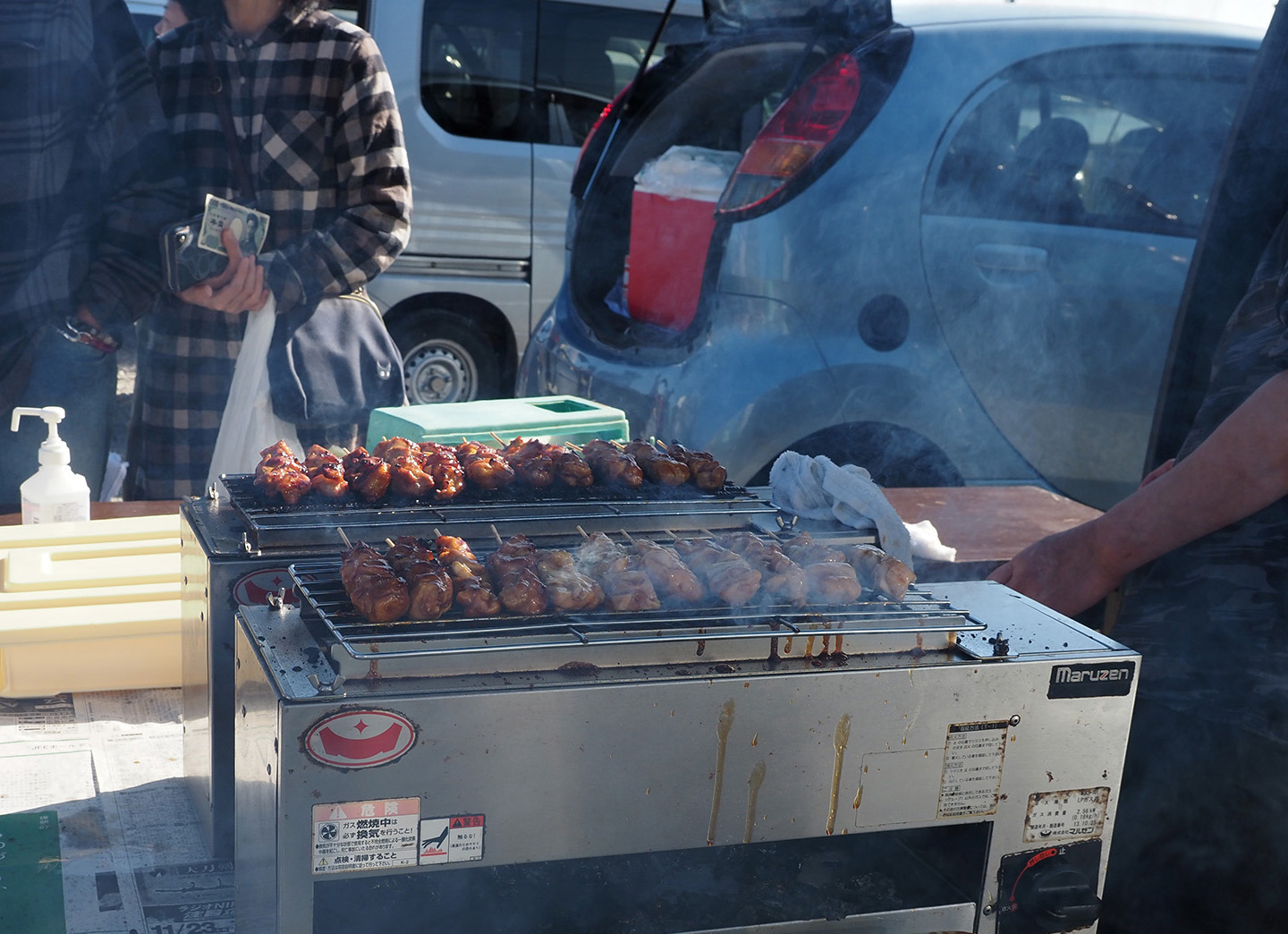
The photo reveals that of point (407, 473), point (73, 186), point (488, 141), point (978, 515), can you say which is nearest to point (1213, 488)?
point (978, 515)

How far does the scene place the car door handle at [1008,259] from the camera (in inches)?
139

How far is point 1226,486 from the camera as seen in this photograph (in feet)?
5.98

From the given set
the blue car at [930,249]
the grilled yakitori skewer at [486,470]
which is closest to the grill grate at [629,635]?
the grilled yakitori skewer at [486,470]

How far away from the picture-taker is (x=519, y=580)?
154 cm

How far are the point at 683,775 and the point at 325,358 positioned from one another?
81.4 inches

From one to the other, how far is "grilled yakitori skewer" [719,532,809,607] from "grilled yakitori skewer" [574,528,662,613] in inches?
6.5

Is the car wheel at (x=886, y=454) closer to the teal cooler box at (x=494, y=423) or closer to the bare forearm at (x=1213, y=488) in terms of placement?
the teal cooler box at (x=494, y=423)

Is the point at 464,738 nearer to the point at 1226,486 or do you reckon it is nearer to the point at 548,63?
the point at 1226,486

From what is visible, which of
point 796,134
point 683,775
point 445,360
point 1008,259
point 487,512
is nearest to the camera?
point 683,775

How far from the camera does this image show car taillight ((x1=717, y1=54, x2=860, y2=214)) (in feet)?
10.9

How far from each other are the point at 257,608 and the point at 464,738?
42 centimetres

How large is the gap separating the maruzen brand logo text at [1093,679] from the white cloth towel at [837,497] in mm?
532

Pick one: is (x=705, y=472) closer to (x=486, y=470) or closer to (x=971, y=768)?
(x=486, y=470)

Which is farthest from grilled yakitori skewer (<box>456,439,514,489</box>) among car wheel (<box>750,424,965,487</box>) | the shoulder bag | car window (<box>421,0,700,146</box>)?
car window (<box>421,0,700,146</box>)
